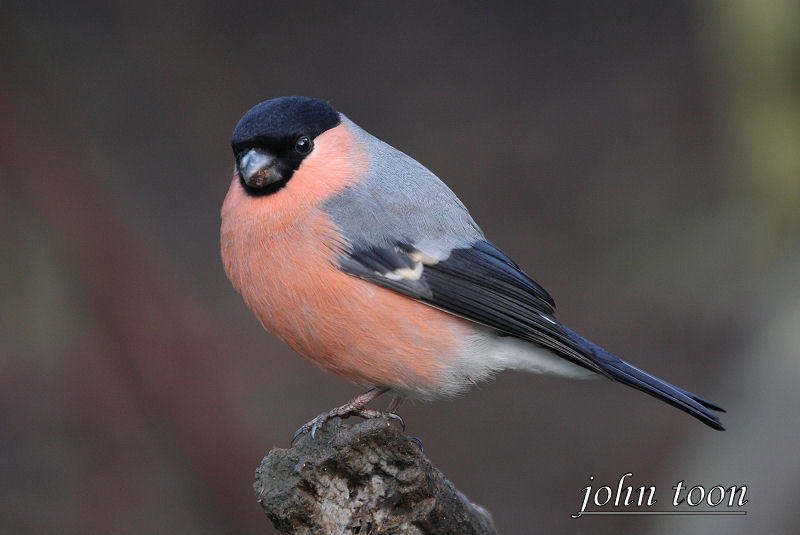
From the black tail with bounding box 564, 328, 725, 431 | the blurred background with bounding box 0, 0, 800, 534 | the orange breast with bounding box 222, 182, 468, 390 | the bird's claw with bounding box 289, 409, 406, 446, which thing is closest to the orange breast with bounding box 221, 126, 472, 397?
the orange breast with bounding box 222, 182, 468, 390

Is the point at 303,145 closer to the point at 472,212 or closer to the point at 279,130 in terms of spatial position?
the point at 279,130

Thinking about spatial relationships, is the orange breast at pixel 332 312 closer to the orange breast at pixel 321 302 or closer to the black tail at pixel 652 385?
the orange breast at pixel 321 302

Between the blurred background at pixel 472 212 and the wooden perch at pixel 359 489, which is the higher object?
the blurred background at pixel 472 212

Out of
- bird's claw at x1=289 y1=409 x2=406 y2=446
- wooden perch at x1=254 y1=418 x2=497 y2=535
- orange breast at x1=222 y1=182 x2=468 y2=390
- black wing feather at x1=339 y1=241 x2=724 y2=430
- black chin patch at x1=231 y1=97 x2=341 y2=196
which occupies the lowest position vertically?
wooden perch at x1=254 y1=418 x2=497 y2=535

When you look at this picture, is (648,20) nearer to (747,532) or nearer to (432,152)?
(432,152)

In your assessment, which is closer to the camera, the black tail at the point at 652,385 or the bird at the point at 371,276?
the bird at the point at 371,276

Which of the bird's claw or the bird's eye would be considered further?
the bird's eye

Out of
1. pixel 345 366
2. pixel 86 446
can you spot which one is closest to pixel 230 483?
pixel 86 446

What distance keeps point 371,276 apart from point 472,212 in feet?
13.8

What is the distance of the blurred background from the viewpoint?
509 centimetres

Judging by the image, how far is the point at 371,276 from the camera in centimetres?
354

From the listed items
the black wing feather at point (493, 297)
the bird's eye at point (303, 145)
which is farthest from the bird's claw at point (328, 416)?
the bird's eye at point (303, 145)

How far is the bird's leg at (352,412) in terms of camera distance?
11.2 feet

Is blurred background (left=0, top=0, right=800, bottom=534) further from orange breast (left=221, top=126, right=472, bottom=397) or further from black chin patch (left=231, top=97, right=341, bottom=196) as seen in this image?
black chin patch (left=231, top=97, right=341, bottom=196)
